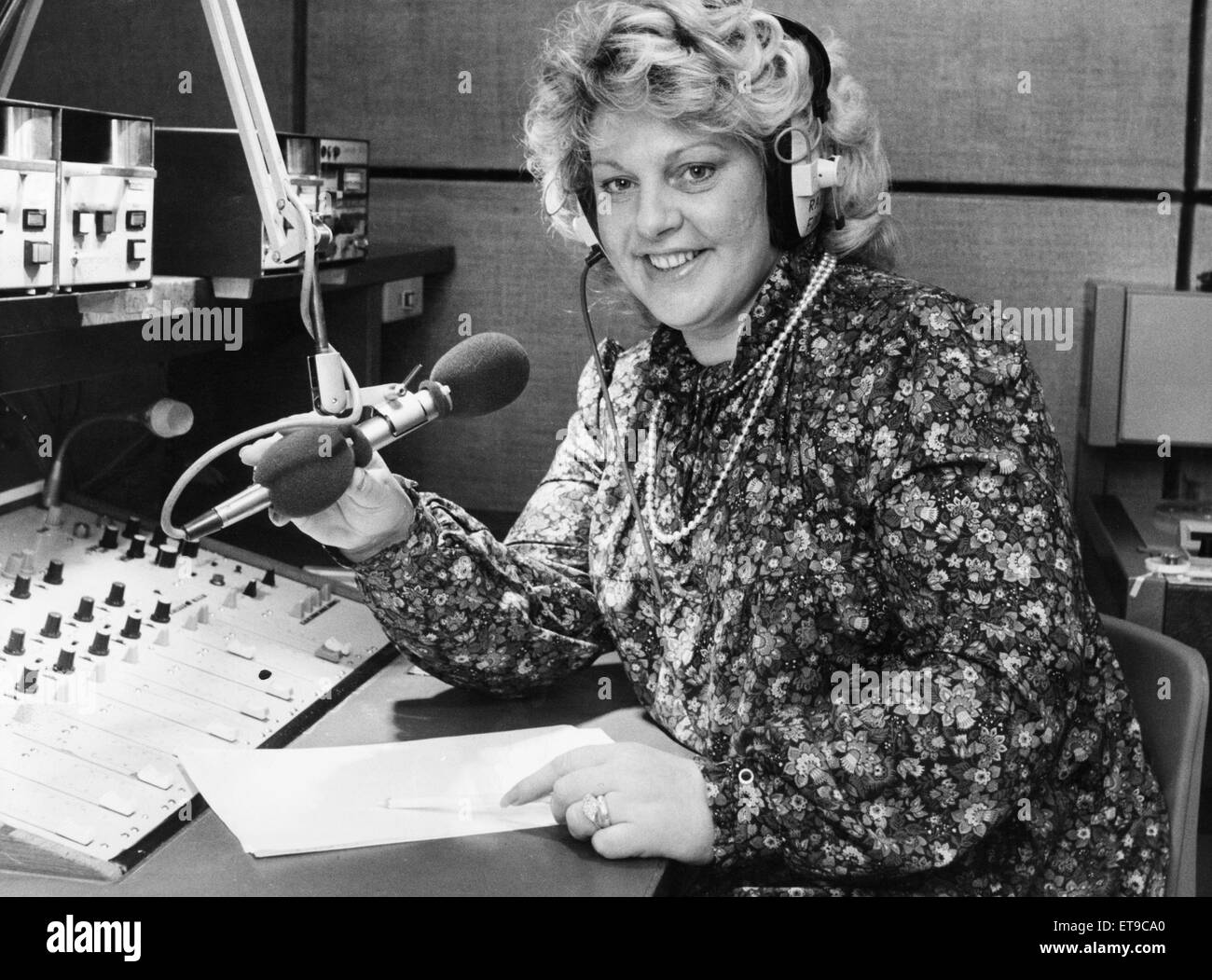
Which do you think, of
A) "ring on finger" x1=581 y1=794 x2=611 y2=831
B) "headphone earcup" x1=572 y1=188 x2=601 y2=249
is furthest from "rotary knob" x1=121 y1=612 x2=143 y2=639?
"headphone earcup" x1=572 y1=188 x2=601 y2=249

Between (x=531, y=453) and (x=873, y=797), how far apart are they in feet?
3.66

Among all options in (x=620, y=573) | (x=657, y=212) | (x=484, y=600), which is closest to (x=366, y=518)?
(x=484, y=600)

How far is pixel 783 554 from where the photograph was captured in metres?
1.14

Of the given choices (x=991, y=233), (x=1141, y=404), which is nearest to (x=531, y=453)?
(x=991, y=233)

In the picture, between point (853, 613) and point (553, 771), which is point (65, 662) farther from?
point (853, 613)

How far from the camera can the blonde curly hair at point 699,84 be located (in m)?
1.17

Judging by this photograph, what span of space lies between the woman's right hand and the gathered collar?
29cm

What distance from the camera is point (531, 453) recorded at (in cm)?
202

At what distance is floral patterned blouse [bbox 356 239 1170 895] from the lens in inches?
38.7

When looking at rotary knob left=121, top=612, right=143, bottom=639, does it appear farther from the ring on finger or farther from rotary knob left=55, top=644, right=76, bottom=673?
the ring on finger

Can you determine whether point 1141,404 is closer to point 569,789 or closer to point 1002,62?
point 1002,62

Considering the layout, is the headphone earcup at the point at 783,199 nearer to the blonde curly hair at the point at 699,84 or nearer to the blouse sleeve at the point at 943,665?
the blonde curly hair at the point at 699,84

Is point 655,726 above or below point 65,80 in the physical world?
below

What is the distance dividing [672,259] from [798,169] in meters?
0.13
